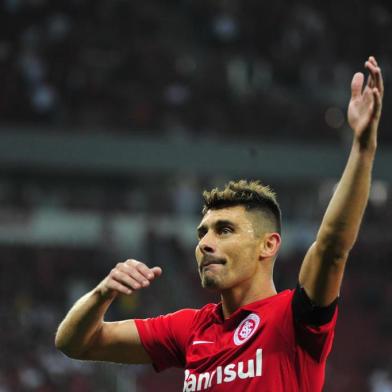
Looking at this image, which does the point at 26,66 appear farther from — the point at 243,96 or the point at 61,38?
the point at 243,96

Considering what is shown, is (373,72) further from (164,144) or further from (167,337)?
(164,144)

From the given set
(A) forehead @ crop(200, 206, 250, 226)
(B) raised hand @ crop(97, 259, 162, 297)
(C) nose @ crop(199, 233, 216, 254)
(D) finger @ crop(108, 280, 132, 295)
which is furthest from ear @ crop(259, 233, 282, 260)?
(D) finger @ crop(108, 280, 132, 295)

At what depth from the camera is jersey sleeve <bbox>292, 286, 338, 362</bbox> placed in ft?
11.6

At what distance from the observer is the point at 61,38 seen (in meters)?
16.6

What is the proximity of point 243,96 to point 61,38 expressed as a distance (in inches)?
127

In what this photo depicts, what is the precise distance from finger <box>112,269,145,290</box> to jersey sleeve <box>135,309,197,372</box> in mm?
629

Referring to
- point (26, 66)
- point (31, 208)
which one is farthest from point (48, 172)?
point (26, 66)

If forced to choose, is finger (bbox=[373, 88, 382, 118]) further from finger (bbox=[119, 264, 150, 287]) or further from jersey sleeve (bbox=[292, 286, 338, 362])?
finger (bbox=[119, 264, 150, 287])

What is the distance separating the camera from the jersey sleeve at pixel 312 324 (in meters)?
3.53

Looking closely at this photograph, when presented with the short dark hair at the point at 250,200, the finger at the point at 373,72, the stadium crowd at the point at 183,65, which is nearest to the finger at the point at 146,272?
the short dark hair at the point at 250,200

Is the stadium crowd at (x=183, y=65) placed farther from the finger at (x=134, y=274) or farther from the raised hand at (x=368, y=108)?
the raised hand at (x=368, y=108)

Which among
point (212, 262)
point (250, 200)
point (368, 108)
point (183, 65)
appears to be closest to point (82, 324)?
point (212, 262)

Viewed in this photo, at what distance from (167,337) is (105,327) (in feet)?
0.90

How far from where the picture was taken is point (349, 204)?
3.38 meters
